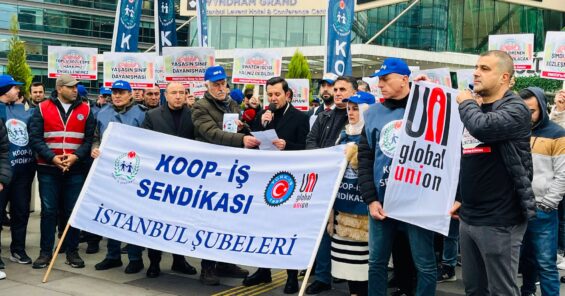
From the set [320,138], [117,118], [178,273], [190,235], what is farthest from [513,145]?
[117,118]

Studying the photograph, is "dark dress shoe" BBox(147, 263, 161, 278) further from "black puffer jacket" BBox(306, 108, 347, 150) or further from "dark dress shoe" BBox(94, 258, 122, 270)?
"black puffer jacket" BBox(306, 108, 347, 150)

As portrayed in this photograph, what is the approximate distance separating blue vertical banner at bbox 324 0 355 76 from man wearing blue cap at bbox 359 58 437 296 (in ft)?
21.0

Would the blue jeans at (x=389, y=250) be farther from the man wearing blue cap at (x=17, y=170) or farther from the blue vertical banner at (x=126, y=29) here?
the blue vertical banner at (x=126, y=29)

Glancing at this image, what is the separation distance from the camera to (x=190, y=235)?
6629 millimetres

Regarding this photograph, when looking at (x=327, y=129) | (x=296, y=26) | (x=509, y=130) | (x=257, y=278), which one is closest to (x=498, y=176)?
(x=509, y=130)

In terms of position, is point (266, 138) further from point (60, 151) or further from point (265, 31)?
point (265, 31)

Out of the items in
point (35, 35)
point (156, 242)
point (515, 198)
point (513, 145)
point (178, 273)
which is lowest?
Result: point (178, 273)

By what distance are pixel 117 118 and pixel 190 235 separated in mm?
2317

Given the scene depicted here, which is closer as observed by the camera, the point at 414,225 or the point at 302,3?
the point at 414,225

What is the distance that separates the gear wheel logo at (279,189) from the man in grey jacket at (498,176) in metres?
2.32

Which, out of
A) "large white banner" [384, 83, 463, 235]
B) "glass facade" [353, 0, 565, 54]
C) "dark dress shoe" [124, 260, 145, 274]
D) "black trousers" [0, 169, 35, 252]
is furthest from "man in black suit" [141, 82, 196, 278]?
"glass facade" [353, 0, 565, 54]

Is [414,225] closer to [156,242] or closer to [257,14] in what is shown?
[156,242]

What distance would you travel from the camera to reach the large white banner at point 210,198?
20.4ft

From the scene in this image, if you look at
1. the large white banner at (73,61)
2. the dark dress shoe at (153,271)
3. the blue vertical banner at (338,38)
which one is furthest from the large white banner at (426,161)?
the large white banner at (73,61)
